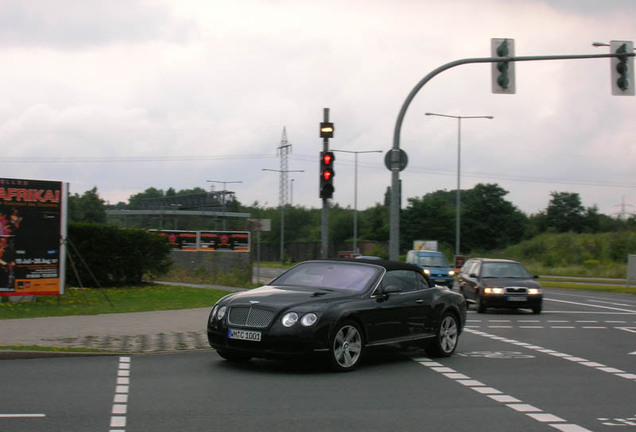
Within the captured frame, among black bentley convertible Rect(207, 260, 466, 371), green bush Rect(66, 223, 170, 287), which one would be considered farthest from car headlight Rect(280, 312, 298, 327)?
green bush Rect(66, 223, 170, 287)

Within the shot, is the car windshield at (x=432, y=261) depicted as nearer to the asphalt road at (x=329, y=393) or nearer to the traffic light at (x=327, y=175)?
the traffic light at (x=327, y=175)

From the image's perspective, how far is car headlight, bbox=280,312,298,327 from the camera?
10.5 meters

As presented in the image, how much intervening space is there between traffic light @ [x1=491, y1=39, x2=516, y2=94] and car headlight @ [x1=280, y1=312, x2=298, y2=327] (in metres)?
9.88

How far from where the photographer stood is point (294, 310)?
34.9 ft

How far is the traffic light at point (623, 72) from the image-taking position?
729 inches

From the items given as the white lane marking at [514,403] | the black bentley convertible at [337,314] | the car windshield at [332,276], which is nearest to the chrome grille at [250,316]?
the black bentley convertible at [337,314]

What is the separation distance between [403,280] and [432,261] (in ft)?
81.4

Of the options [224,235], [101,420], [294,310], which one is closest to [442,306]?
[294,310]

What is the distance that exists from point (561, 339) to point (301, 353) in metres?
7.35

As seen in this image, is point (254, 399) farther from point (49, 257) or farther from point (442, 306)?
point (49, 257)

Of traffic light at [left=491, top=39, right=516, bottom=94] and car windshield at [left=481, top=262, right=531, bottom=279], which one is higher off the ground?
traffic light at [left=491, top=39, right=516, bottom=94]

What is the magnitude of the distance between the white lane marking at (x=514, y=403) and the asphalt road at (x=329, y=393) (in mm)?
11

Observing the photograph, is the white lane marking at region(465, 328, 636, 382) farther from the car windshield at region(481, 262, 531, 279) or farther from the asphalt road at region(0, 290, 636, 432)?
the car windshield at region(481, 262, 531, 279)

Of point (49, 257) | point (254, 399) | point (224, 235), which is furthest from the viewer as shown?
point (224, 235)
